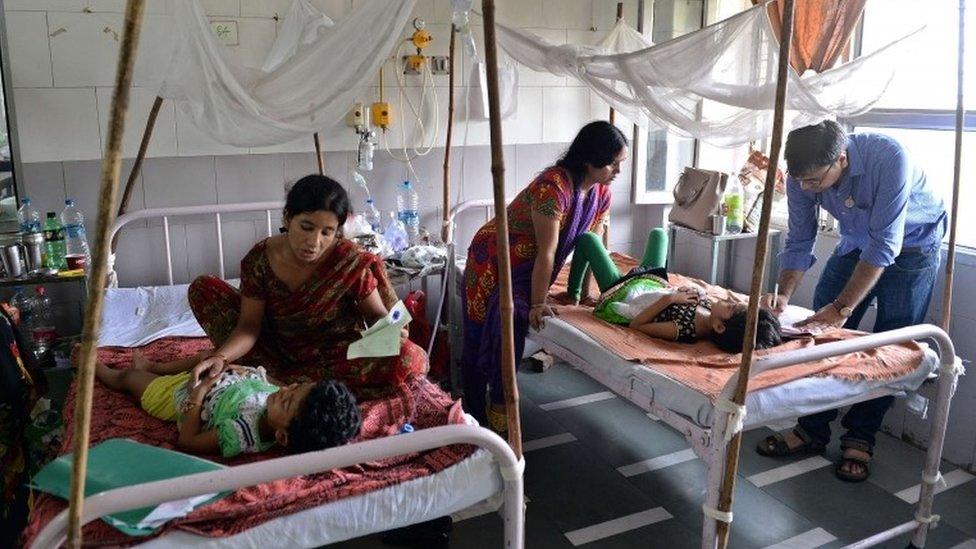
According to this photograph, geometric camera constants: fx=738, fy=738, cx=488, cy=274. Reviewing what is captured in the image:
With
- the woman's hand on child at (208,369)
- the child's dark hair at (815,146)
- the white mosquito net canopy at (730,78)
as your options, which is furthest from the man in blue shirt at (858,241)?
the woman's hand on child at (208,369)

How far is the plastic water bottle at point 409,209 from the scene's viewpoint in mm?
3893

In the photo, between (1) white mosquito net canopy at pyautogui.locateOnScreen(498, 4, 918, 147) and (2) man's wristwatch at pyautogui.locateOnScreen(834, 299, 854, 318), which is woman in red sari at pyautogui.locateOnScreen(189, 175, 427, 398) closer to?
(1) white mosquito net canopy at pyautogui.locateOnScreen(498, 4, 918, 147)

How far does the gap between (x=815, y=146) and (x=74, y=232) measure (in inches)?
118

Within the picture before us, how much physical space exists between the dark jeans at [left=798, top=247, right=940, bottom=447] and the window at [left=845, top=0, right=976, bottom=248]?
56 cm

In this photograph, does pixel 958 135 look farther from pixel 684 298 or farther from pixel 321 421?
pixel 321 421

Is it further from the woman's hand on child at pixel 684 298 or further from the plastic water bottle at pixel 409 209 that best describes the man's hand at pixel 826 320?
the plastic water bottle at pixel 409 209

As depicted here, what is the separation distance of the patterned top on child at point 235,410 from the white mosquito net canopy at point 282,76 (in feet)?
3.28

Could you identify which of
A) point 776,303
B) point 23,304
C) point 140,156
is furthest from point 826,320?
point 23,304

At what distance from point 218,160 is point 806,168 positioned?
2634 millimetres

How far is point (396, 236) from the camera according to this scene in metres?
3.73

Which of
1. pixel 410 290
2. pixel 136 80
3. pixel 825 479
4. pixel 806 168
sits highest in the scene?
pixel 136 80

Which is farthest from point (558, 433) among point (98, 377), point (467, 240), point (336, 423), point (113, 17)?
point (113, 17)

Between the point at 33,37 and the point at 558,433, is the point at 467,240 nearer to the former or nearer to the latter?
the point at 558,433

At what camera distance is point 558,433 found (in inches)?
131
